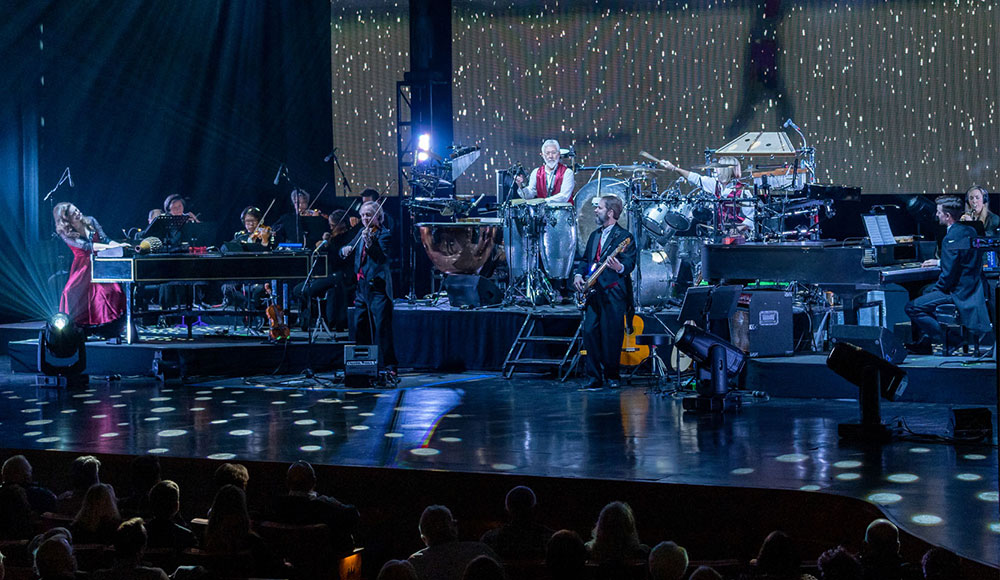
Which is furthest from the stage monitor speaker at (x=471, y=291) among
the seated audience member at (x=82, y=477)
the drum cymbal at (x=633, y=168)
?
the seated audience member at (x=82, y=477)

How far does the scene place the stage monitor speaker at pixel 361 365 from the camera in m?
9.88

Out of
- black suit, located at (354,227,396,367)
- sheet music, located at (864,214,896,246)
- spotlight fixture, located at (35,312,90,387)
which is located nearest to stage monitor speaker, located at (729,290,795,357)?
sheet music, located at (864,214,896,246)

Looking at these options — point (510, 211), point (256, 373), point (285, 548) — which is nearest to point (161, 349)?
point (256, 373)

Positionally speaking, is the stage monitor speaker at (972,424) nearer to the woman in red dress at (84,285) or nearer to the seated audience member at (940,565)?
the seated audience member at (940,565)

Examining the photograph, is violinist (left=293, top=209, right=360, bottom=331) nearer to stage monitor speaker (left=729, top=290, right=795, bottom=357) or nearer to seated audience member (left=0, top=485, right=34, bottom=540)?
stage monitor speaker (left=729, top=290, right=795, bottom=357)

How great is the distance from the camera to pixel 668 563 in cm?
382

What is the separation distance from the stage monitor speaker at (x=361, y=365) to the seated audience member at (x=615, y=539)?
5.79 metres

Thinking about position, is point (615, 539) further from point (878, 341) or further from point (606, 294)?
point (606, 294)

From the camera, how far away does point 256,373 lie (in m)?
11.0

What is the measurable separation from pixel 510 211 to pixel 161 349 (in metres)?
3.89

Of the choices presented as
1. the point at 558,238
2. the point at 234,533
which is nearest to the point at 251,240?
the point at 558,238

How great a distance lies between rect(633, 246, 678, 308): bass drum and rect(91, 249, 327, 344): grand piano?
129 inches

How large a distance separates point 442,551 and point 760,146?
9353 mm

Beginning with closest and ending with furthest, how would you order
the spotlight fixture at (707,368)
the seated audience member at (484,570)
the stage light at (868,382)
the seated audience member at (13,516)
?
the seated audience member at (484,570) → the seated audience member at (13,516) → the stage light at (868,382) → the spotlight fixture at (707,368)
